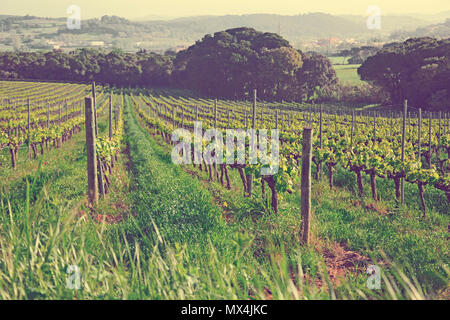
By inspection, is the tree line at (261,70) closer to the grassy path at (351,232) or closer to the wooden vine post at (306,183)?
the grassy path at (351,232)

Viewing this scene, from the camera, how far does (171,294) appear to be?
9.35 feet

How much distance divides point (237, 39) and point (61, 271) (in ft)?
257

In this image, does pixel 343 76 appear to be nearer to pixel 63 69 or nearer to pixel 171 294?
pixel 63 69

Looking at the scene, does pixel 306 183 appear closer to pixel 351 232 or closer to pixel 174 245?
pixel 351 232

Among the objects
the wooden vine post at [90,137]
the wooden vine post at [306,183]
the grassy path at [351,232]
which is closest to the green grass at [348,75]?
the grassy path at [351,232]

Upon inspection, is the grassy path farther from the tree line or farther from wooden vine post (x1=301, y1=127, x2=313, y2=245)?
the tree line

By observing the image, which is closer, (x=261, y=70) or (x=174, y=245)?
(x=174, y=245)

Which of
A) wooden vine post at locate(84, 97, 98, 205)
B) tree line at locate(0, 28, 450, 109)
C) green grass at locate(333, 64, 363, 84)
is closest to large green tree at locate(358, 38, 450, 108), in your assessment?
tree line at locate(0, 28, 450, 109)

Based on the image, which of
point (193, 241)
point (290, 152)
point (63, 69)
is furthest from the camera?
point (63, 69)

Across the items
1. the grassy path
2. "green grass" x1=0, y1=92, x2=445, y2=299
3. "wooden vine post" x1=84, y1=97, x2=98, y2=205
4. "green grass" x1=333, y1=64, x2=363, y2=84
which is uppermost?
"green grass" x1=333, y1=64, x2=363, y2=84

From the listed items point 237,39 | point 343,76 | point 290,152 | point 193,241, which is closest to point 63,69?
point 237,39

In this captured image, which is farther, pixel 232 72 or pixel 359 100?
pixel 232 72

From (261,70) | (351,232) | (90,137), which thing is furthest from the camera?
(261,70)

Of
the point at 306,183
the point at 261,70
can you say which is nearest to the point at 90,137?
the point at 306,183
